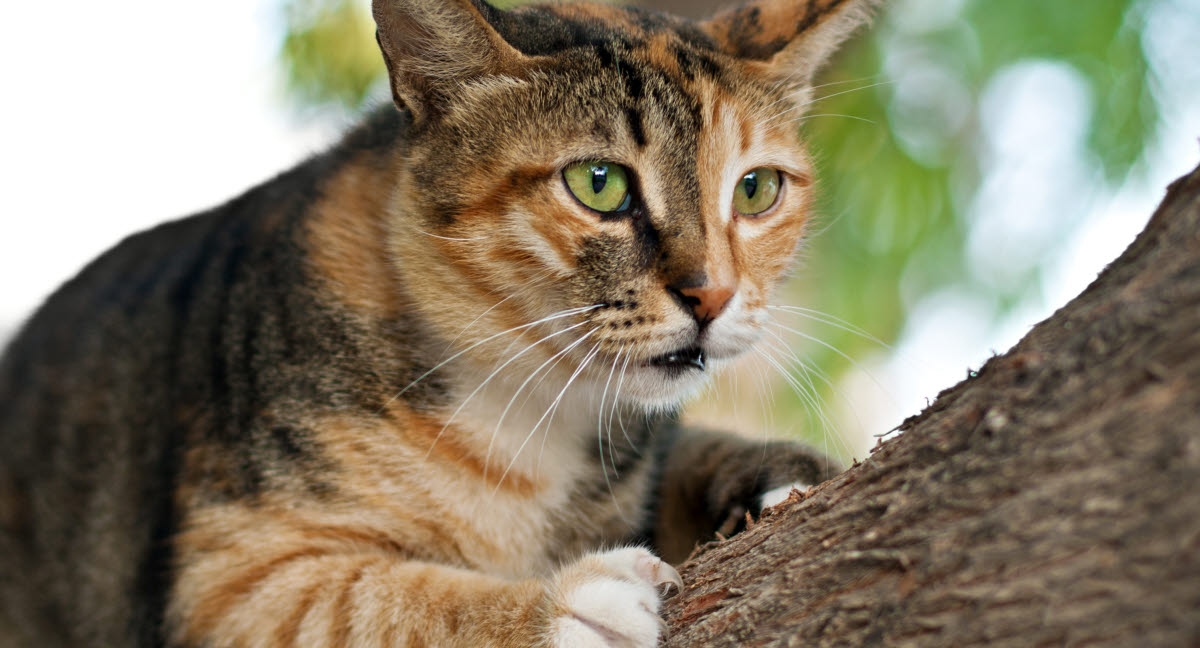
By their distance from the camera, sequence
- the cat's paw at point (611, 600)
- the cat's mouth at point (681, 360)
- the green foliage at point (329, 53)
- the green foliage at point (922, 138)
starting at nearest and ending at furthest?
1. the cat's paw at point (611, 600)
2. the cat's mouth at point (681, 360)
3. the green foliage at point (922, 138)
4. the green foliage at point (329, 53)

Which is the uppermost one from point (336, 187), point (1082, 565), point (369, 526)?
point (336, 187)

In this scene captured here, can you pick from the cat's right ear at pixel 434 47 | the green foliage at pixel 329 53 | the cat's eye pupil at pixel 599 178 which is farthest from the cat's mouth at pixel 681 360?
the green foliage at pixel 329 53

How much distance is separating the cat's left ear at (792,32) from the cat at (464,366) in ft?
0.04

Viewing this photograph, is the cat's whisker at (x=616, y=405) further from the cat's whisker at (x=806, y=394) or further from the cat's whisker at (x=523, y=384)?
the cat's whisker at (x=806, y=394)

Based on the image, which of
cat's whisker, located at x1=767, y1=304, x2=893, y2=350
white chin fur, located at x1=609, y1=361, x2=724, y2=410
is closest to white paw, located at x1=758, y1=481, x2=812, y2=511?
white chin fur, located at x1=609, y1=361, x2=724, y2=410

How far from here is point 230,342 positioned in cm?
254

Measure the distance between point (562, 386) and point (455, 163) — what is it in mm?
671

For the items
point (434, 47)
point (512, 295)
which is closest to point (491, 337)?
point (512, 295)

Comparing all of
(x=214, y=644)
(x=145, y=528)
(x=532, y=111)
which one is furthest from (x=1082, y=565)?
(x=145, y=528)

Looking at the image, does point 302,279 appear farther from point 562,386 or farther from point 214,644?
point 214,644

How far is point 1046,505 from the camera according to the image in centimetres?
114

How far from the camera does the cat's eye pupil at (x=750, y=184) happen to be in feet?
7.86

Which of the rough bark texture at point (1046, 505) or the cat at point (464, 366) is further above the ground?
the cat at point (464, 366)

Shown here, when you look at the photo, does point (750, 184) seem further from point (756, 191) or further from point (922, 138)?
point (922, 138)
